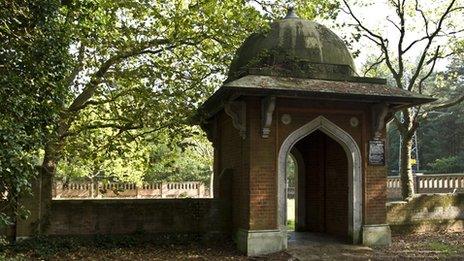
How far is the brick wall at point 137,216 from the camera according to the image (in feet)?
38.2

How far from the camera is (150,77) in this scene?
1242 centimetres

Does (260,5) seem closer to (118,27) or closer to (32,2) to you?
(118,27)

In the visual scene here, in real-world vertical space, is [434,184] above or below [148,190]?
above

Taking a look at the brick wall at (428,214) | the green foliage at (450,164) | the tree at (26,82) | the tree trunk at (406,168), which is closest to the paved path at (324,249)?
the brick wall at (428,214)

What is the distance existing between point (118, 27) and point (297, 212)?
24.9 feet

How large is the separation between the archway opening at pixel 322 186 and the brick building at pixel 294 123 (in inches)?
2.8

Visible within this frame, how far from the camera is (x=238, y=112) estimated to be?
1104 cm

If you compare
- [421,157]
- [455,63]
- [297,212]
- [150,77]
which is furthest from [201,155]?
[455,63]

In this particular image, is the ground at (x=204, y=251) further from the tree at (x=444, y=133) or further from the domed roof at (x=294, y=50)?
the tree at (x=444, y=133)

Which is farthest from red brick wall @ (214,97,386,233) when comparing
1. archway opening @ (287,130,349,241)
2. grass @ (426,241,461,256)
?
grass @ (426,241,461,256)

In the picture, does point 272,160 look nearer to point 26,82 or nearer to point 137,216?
point 137,216

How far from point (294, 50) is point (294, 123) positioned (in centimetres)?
184

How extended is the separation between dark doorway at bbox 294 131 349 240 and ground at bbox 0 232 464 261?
4.91ft

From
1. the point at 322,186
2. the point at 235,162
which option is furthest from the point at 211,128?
the point at 322,186
